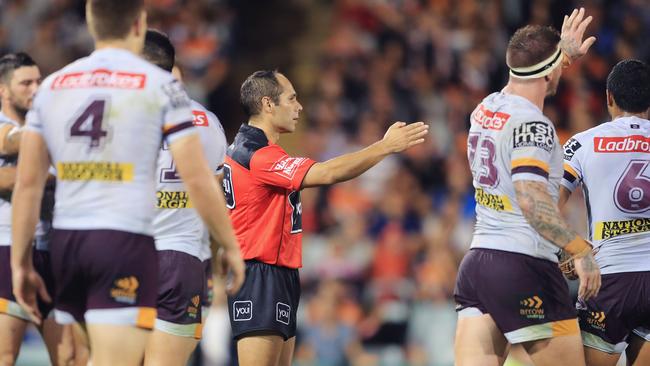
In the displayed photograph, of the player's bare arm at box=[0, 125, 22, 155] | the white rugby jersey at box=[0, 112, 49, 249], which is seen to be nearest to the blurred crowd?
the white rugby jersey at box=[0, 112, 49, 249]

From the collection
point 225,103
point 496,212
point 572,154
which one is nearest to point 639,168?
point 572,154

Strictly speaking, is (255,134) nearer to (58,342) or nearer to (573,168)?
(58,342)

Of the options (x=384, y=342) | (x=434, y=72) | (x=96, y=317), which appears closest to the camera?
(x=96, y=317)

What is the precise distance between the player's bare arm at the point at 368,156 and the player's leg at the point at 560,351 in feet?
5.26

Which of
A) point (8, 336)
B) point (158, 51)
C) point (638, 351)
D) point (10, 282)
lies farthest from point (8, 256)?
point (638, 351)

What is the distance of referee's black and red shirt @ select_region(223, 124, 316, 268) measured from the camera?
313 inches


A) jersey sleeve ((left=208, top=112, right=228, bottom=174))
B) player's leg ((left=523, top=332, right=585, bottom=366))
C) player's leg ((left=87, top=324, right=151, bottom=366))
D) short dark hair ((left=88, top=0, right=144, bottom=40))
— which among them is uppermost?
jersey sleeve ((left=208, top=112, right=228, bottom=174))

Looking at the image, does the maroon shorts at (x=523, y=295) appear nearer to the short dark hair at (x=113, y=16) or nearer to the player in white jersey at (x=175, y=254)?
the player in white jersey at (x=175, y=254)

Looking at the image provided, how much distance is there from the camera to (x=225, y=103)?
58.4ft

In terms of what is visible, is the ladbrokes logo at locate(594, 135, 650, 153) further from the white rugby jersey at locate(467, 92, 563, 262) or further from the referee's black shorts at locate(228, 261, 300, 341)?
the referee's black shorts at locate(228, 261, 300, 341)

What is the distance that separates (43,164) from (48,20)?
12750 mm

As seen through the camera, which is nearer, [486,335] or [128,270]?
[128,270]

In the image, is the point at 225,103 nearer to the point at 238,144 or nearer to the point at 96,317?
the point at 238,144

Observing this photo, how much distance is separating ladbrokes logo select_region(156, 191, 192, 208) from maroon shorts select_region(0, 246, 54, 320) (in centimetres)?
87
